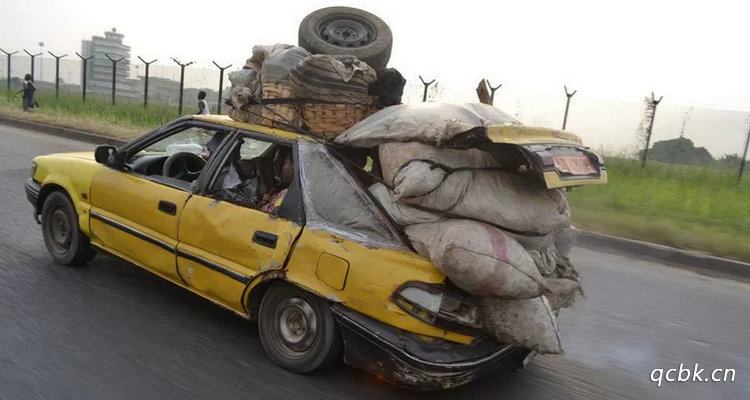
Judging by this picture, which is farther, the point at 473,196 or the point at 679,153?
the point at 679,153

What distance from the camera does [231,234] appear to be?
139 inches

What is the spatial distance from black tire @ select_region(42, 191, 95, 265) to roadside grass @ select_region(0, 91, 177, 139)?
1054 centimetres

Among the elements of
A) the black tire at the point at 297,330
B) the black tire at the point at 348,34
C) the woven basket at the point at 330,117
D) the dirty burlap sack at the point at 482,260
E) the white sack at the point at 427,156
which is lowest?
the black tire at the point at 297,330

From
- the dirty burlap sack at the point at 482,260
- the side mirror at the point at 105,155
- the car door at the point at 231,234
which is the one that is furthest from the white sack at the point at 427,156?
the side mirror at the point at 105,155

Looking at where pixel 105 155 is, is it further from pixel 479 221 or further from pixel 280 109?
pixel 479 221

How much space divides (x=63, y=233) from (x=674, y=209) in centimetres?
829

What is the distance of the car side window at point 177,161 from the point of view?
4.23 meters

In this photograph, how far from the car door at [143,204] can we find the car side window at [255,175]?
20 cm

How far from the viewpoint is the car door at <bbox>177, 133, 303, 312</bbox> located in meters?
3.35

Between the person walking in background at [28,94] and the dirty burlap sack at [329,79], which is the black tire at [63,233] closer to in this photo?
the dirty burlap sack at [329,79]

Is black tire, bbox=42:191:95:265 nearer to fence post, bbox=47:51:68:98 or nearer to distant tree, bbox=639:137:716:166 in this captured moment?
distant tree, bbox=639:137:716:166

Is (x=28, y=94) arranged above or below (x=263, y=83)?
below

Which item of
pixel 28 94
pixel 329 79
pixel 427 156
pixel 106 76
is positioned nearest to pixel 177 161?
pixel 329 79

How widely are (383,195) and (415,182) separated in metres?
0.35
